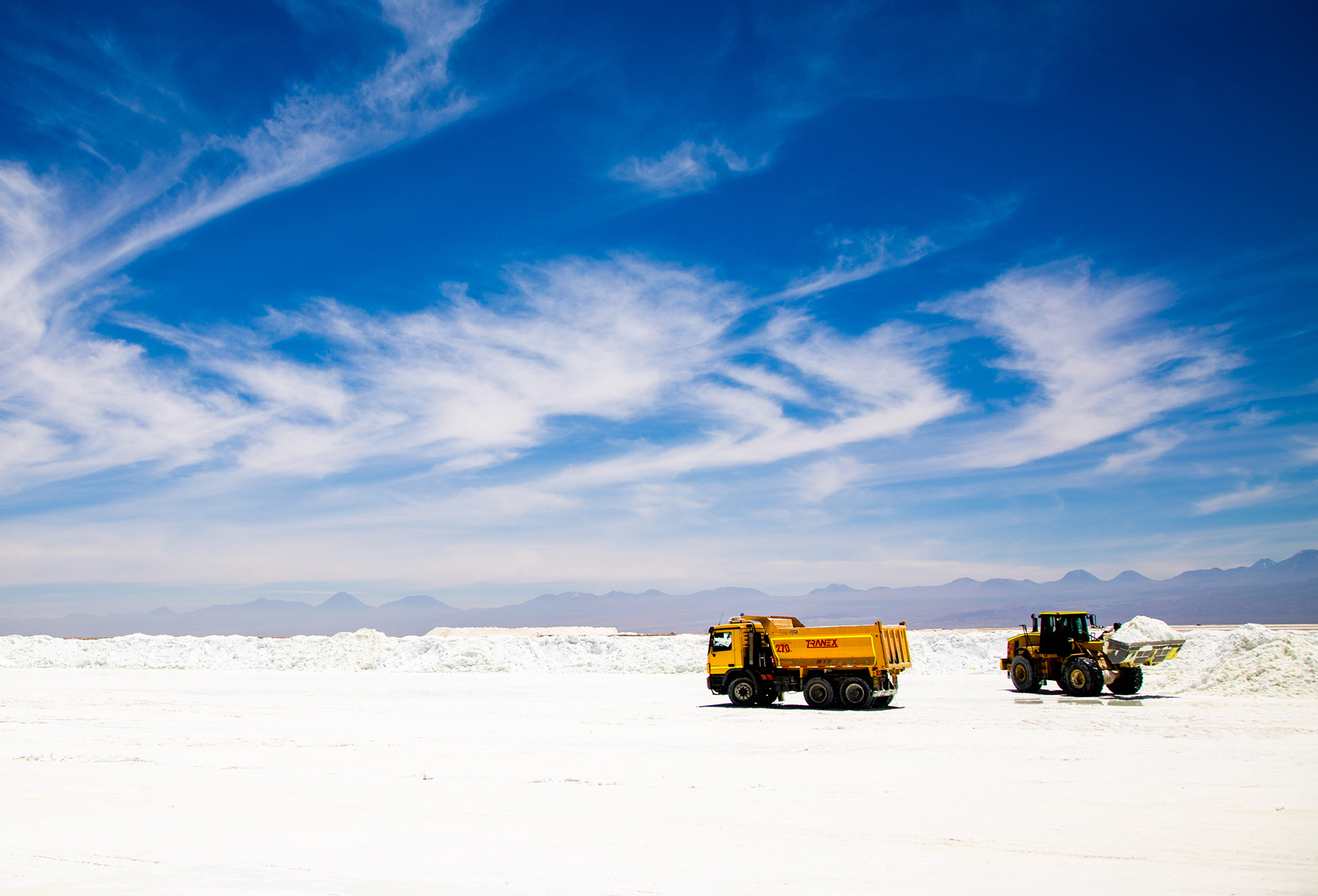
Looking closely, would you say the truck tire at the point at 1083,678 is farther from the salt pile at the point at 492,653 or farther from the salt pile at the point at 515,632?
the salt pile at the point at 515,632

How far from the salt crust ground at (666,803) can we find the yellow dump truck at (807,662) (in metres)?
1.31

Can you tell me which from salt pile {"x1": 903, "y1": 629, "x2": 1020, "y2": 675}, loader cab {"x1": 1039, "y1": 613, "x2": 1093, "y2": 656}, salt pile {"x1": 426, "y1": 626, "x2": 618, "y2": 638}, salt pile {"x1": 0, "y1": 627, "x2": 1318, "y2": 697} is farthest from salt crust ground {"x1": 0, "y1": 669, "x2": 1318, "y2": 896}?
salt pile {"x1": 426, "y1": 626, "x2": 618, "y2": 638}

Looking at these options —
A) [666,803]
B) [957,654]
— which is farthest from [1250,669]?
[666,803]

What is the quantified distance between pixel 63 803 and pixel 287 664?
50.6 m

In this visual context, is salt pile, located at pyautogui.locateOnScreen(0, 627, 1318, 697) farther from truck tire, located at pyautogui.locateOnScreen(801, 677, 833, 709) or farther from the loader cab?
truck tire, located at pyautogui.locateOnScreen(801, 677, 833, 709)

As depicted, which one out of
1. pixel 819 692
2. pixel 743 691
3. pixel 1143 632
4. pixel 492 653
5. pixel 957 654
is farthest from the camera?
pixel 492 653

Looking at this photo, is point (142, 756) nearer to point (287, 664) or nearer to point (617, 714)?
point (617, 714)

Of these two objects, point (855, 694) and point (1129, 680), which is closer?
point (855, 694)

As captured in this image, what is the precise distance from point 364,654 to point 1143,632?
4497 centimetres

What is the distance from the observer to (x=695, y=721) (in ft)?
74.2

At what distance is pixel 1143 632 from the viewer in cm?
4006

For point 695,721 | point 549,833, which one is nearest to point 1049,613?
point 695,721

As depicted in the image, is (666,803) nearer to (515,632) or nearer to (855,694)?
(855,694)

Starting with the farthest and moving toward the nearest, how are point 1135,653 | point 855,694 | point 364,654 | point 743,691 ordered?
1. point 364,654
2. point 1135,653
3. point 743,691
4. point 855,694
